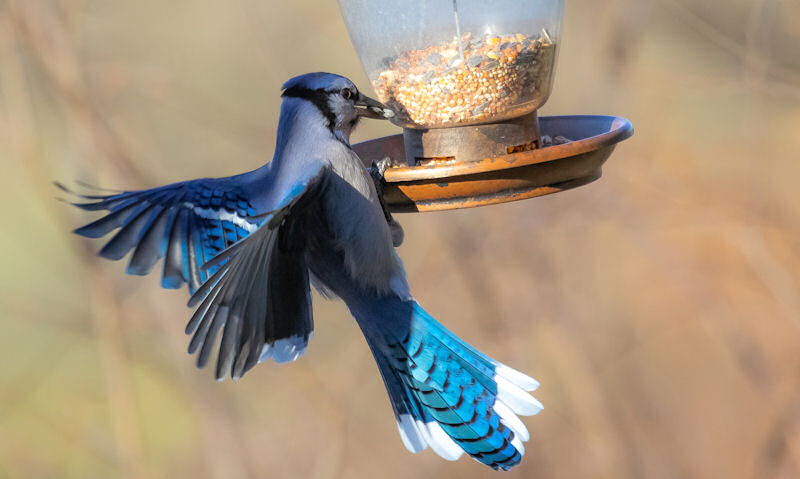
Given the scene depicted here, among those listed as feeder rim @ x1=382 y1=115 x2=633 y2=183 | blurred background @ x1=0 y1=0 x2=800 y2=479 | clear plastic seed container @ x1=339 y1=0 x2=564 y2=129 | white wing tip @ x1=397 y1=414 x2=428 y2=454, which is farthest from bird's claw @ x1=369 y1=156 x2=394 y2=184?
blurred background @ x1=0 y1=0 x2=800 y2=479

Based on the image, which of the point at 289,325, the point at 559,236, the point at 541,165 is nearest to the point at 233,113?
the point at 559,236

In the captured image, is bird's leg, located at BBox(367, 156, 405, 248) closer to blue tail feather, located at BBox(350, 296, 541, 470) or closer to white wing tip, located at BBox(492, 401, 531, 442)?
blue tail feather, located at BBox(350, 296, 541, 470)

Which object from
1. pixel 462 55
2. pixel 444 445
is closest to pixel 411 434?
pixel 444 445

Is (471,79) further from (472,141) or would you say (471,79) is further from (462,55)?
(472,141)

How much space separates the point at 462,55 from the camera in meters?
2.49

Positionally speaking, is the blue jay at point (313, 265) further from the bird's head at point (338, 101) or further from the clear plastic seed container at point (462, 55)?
the clear plastic seed container at point (462, 55)

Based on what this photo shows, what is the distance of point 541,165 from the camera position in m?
2.18

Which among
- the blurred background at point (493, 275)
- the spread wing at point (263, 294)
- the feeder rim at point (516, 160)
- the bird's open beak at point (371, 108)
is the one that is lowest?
the blurred background at point (493, 275)

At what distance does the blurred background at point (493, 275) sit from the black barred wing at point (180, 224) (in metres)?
1.41

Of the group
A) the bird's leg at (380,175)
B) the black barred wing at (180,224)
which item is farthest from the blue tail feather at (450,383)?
the black barred wing at (180,224)

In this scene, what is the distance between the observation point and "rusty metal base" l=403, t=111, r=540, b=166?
2.51 metres

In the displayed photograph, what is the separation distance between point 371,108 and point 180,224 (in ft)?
2.35

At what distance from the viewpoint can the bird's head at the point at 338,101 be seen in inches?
101

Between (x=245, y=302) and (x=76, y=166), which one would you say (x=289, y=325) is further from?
(x=76, y=166)
